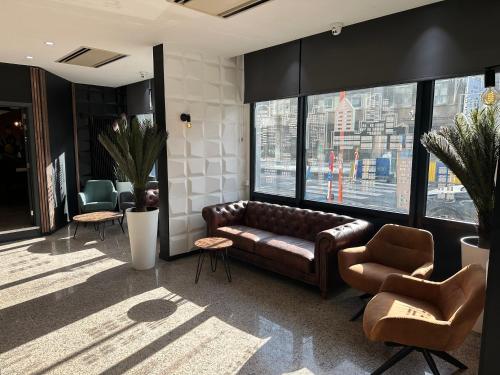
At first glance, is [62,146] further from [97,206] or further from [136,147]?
[136,147]

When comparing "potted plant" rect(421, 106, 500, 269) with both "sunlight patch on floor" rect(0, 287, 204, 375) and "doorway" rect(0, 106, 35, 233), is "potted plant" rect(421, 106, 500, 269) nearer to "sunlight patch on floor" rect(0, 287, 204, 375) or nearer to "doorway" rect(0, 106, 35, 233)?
"sunlight patch on floor" rect(0, 287, 204, 375)

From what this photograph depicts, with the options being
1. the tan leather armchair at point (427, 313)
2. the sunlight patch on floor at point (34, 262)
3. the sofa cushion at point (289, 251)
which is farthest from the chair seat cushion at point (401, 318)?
the sunlight patch on floor at point (34, 262)

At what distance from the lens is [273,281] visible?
4.07 m

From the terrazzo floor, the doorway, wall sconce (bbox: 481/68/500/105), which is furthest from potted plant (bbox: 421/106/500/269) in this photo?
the doorway

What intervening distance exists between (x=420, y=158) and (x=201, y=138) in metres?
2.95

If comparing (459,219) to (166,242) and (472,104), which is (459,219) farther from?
(166,242)

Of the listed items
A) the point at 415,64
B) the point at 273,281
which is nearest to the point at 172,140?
the point at 273,281

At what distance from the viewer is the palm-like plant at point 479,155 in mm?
2824

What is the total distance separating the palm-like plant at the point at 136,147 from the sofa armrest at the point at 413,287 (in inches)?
123

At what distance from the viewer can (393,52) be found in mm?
3650

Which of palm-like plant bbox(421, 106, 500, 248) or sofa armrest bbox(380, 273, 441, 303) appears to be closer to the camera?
sofa armrest bbox(380, 273, 441, 303)

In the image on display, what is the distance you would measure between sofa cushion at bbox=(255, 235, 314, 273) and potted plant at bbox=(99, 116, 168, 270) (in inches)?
57.7

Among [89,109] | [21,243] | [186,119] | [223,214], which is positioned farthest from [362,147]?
[89,109]

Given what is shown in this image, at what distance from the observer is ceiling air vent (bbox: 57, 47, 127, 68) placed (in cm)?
488
